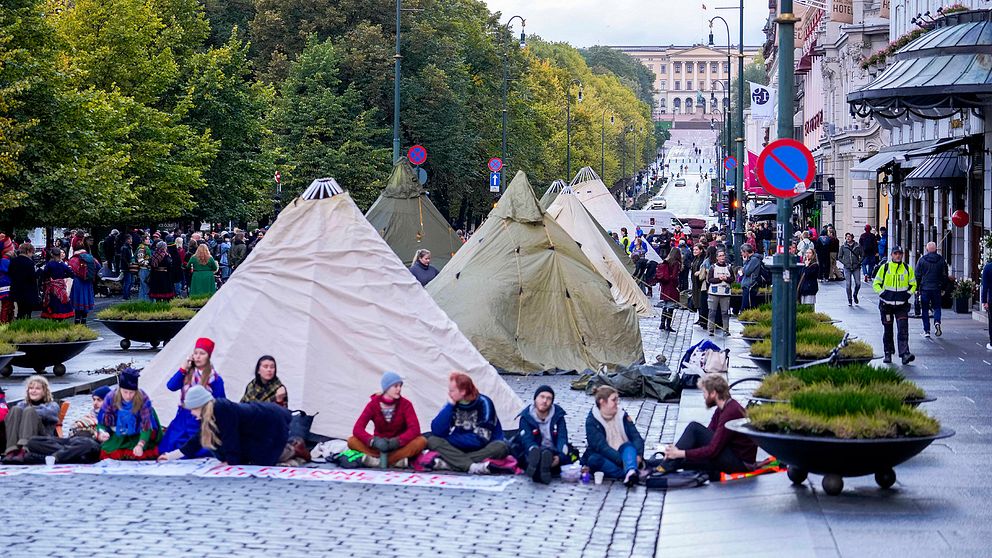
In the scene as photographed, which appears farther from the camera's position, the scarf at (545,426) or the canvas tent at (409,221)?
the canvas tent at (409,221)

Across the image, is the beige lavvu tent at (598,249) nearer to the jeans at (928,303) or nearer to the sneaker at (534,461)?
the jeans at (928,303)

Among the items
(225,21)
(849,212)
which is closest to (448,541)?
(849,212)

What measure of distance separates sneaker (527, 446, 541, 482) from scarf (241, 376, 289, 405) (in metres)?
2.57

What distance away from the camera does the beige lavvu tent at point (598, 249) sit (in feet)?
115

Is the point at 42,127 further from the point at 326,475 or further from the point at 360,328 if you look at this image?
the point at 326,475

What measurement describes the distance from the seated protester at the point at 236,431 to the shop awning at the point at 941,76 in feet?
60.4

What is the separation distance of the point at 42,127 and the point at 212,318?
21.2 m

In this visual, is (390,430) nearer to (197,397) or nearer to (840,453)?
(197,397)

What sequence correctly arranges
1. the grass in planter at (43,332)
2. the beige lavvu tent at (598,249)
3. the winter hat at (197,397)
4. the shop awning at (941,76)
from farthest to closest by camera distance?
1. the beige lavvu tent at (598,249)
2. the shop awning at (941,76)
3. the grass in planter at (43,332)
4. the winter hat at (197,397)

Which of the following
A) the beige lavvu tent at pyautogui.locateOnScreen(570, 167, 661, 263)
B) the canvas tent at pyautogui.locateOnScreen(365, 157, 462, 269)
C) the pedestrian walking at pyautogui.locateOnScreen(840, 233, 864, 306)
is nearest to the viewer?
the pedestrian walking at pyautogui.locateOnScreen(840, 233, 864, 306)

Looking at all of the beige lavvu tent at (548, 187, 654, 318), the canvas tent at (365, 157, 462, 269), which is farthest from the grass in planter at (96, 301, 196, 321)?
the canvas tent at (365, 157, 462, 269)

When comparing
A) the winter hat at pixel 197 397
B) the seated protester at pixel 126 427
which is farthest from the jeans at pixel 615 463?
the seated protester at pixel 126 427

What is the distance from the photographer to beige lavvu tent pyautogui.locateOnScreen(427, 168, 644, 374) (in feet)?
76.0

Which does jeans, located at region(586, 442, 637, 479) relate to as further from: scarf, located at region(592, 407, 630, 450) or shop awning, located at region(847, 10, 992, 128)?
shop awning, located at region(847, 10, 992, 128)
